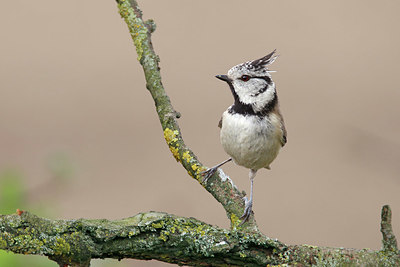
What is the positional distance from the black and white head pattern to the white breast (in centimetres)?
8

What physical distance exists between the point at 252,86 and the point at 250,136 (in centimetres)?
Answer: 35

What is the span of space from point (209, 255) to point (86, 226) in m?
0.47

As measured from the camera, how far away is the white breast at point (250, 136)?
143 inches

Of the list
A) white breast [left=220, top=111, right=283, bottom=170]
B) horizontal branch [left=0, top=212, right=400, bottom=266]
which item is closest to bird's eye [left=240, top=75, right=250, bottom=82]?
white breast [left=220, top=111, right=283, bottom=170]

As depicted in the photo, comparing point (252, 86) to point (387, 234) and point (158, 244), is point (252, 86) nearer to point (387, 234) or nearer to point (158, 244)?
point (387, 234)

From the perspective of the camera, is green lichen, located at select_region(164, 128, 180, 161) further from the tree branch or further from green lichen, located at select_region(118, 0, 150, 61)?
the tree branch

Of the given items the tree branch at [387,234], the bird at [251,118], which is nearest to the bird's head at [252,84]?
the bird at [251,118]

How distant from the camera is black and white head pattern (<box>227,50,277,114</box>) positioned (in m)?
3.52

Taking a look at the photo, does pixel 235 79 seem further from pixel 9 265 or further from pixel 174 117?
pixel 9 265

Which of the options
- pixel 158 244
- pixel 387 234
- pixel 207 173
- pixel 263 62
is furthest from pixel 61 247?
pixel 263 62

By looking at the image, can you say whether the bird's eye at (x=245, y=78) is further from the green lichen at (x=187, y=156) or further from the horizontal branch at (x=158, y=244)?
the horizontal branch at (x=158, y=244)

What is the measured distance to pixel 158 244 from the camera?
74.0 inches

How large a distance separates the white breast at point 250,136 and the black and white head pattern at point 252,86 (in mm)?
79

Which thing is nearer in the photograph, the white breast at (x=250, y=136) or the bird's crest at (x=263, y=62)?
the bird's crest at (x=263, y=62)
